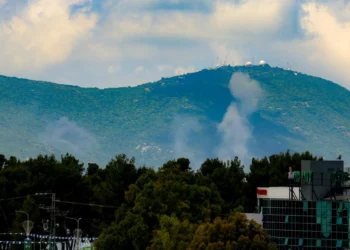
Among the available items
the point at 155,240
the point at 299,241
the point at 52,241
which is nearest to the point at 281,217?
the point at 299,241

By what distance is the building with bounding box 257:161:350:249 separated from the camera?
8500cm

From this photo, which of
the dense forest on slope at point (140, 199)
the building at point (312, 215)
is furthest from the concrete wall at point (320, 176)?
the dense forest on slope at point (140, 199)

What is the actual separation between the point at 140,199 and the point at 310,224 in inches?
836

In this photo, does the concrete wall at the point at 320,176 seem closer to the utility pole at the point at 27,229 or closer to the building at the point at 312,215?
the building at the point at 312,215

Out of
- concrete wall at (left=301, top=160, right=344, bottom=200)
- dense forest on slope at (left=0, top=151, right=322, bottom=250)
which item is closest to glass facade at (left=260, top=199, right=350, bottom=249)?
dense forest on slope at (left=0, top=151, right=322, bottom=250)

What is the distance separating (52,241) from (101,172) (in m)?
43.6

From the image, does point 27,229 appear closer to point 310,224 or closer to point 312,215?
point 310,224

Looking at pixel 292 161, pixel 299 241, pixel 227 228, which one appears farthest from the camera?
pixel 292 161

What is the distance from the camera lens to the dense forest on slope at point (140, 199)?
9125 cm

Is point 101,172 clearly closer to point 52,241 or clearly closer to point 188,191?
point 52,241

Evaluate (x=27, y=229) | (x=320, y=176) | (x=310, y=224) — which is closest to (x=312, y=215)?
(x=310, y=224)

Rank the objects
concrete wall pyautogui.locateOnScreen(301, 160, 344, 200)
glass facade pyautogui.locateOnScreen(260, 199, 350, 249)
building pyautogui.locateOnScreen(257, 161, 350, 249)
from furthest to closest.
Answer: concrete wall pyautogui.locateOnScreen(301, 160, 344, 200) → building pyautogui.locateOnScreen(257, 161, 350, 249) → glass facade pyautogui.locateOnScreen(260, 199, 350, 249)

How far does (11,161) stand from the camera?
161 m

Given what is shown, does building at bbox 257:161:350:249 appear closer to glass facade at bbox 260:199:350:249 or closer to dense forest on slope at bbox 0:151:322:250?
glass facade at bbox 260:199:350:249
